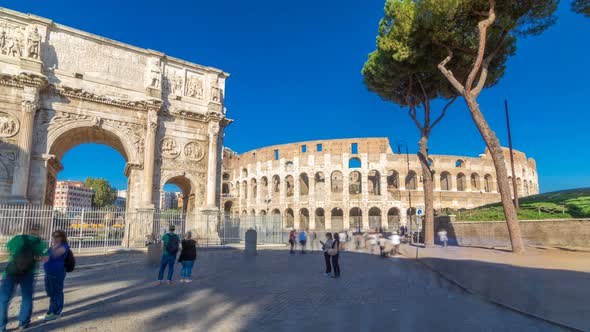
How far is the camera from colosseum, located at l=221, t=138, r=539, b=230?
35.9m

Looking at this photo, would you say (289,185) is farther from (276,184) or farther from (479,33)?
(479,33)

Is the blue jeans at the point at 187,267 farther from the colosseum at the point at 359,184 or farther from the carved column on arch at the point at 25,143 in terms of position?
the colosseum at the point at 359,184

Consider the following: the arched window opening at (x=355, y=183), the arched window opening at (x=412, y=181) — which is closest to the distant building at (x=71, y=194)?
the arched window opening at (x=355, y=183)

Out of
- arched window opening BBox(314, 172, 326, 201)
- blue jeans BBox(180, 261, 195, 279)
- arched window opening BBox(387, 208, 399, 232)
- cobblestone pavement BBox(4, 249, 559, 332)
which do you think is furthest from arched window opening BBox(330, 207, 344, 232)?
blue jeans BBox(180, 261, 195, 279)

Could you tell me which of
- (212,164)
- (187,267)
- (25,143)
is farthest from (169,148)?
(187,267)

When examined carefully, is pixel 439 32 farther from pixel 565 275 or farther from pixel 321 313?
pixel 321 313

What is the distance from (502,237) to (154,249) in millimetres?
15809

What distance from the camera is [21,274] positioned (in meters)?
4.04

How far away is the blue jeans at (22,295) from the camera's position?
3924 millimetres

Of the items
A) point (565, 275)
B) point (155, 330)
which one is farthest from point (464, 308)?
point (155, 330)

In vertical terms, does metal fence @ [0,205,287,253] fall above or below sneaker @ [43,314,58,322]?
above

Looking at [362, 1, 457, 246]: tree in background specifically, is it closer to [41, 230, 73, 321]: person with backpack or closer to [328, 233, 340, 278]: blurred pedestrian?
[328, 233, 340, 278]: blurred pedestrian

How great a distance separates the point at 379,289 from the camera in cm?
662

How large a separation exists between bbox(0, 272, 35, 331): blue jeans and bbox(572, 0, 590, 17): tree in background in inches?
692
